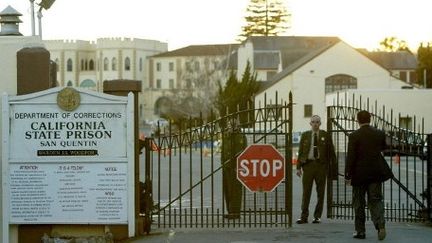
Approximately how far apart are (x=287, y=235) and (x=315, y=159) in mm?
1822

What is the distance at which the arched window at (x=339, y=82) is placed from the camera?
220 ft

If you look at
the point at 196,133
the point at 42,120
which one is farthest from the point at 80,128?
the point at 196,133

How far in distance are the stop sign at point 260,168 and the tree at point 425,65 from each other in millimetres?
76759

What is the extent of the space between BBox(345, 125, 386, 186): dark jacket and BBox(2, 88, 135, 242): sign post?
124 inches

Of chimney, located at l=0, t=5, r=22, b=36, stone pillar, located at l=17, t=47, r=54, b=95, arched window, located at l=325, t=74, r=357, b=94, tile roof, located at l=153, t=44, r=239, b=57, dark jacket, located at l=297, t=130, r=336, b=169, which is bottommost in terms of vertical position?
dark jacket, located at l=297, t=130, r=336, b=169

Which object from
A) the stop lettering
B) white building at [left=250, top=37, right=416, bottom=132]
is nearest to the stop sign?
the stop lettering

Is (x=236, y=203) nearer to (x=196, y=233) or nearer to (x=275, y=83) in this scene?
(x=196, y=233)

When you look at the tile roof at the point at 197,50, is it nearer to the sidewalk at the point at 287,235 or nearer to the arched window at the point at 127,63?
the arched window at the point at 127,63

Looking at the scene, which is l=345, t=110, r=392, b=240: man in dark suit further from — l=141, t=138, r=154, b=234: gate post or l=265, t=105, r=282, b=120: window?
l=141, t=138, r=154, b=234: gate post

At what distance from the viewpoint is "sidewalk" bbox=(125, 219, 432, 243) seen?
13406 mm

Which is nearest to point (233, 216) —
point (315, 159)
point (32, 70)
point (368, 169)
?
point (315, 159)

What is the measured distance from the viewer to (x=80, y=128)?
13.4m

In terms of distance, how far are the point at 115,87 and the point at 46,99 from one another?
1.00m

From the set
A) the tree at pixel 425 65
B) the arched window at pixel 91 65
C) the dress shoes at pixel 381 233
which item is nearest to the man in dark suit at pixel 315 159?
the dress shoes at pixel 381 233
